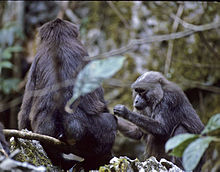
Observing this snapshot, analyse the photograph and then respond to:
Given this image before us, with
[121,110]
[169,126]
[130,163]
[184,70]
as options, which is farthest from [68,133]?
[184,70]

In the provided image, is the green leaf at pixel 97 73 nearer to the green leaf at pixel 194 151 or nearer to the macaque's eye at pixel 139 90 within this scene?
the green leaf at pixel 194 151

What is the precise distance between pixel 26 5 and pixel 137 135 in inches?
266

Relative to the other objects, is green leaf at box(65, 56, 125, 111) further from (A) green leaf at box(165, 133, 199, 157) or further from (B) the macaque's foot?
(B) the macaque's foot

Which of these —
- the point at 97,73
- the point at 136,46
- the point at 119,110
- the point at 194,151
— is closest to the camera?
the point at 97,73

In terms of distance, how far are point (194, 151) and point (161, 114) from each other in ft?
9.47

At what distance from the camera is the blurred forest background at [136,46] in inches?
325

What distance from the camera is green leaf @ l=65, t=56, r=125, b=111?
228 centimetres

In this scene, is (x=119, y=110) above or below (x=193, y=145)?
below

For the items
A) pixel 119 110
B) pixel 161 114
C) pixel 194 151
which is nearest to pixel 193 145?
pixel 194 151

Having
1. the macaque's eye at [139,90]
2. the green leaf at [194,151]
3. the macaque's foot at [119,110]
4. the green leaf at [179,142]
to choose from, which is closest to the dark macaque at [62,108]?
the macaque's foot at [119,110]

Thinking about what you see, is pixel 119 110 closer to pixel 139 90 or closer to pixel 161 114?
pixel 139 90

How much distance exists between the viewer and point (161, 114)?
542cm

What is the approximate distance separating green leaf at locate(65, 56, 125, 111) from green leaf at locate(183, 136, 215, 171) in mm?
756

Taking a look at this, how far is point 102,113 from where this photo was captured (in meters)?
4.52
